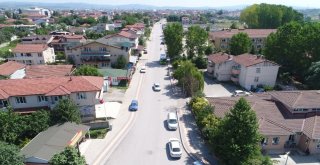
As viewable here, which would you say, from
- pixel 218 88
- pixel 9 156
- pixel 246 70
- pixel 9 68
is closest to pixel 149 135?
pixel 9 156

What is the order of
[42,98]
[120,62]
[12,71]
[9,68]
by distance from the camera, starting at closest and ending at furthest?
[42,98], [12,71], [9,68], [120,62]

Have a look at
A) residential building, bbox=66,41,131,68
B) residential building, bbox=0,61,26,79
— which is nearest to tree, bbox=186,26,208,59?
residential building, bbox=66,41,131,68

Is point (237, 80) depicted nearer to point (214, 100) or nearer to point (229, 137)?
point (214, 100)

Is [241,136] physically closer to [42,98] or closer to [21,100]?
[42,98]

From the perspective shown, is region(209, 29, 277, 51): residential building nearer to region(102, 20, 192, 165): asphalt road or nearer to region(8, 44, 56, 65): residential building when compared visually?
region(102, 20, 192, 165): asphalt road

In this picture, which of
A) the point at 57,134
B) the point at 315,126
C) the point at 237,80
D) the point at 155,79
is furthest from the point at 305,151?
the point at 155,79

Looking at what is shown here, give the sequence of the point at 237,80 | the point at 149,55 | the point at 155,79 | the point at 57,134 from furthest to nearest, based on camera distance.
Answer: the point at 149,55, the point at 155,79, the point at 237,80, the point at 57,134
